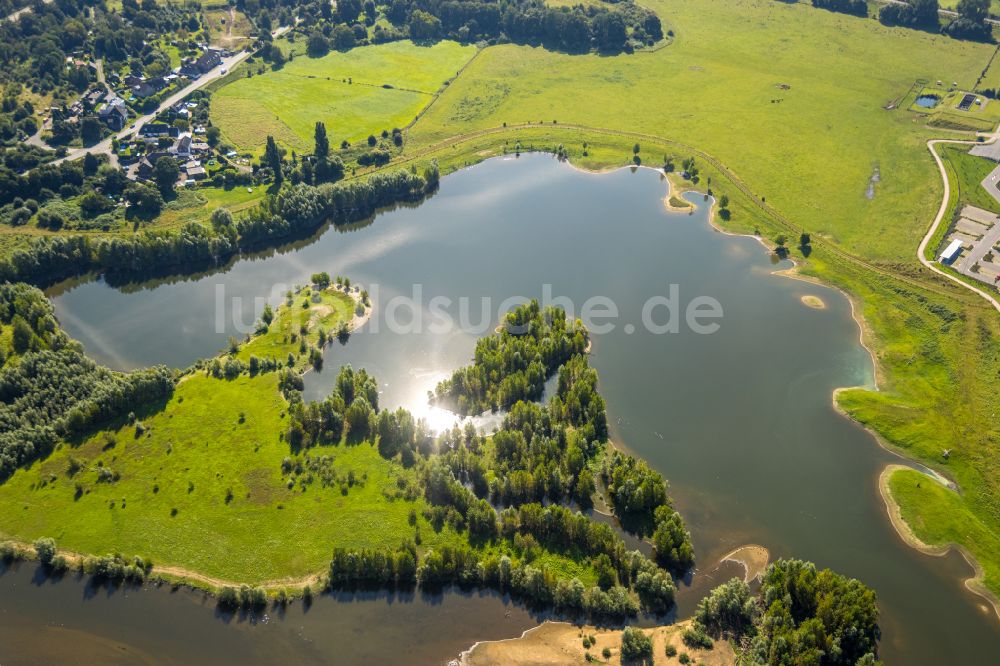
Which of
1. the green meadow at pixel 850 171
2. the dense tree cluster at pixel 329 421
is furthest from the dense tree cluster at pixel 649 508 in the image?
the green meadow at pixel 850 171

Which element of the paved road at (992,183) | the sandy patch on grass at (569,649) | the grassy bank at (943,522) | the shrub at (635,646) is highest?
the paved road at (992,183)

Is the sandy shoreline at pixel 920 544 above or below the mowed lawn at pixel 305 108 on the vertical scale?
below

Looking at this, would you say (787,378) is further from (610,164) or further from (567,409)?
(610,164)

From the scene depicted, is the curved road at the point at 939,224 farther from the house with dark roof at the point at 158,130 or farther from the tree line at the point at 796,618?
the house with dark roof at the point at 158,130

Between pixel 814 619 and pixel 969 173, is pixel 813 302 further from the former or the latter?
pixel 814 619

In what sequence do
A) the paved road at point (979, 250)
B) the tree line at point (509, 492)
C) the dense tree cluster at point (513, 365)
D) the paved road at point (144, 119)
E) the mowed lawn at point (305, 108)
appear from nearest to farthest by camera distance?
the tree line at point (509, 492) < the dense tree cluster at point (513, 365) < the paved road at point (979, 250) < the paved road at point (144, 119) < the mowed lawn at point (305, 108)

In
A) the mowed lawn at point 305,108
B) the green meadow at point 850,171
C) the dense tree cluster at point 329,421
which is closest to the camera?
the dense tree cluster at point 329,421

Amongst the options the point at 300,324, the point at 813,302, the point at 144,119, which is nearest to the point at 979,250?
the point at 813,302

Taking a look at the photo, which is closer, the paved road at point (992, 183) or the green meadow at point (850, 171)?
the green meadow at point (850, 171)
